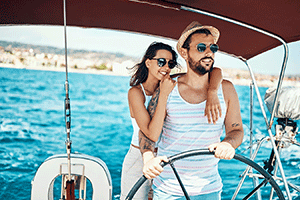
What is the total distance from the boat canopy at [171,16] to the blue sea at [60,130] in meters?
0.72

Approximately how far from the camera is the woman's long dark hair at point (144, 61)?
176cm

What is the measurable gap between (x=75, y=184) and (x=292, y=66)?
3998cm

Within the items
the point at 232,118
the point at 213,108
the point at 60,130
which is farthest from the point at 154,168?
the point at 60,130

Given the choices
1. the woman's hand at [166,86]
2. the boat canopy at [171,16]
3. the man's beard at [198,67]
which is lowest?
the woman's hand at [166,86]

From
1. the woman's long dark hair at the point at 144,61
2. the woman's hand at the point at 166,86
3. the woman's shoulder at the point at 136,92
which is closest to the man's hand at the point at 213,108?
the woman's hand at the point at 166,86

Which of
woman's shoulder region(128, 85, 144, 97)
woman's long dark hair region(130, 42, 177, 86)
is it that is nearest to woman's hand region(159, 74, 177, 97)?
woman's shoulder region(128, 85, 144, 97)

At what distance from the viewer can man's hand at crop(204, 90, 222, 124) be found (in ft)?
4.00

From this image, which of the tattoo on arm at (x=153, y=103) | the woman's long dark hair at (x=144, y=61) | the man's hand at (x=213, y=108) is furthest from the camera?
the woman's long dark hair at (x=144, y=61)

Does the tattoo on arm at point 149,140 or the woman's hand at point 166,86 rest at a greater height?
the woman's hand at point 166,86

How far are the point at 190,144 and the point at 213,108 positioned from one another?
0.17 metres

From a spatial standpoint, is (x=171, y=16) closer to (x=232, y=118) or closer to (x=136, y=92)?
(x=136, y=92)

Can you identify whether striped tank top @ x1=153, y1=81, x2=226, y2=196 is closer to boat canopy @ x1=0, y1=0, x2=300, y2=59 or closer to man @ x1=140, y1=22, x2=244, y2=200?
man @ x1=140, y1=22, x2=244, y2=200

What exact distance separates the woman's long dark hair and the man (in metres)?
0.42

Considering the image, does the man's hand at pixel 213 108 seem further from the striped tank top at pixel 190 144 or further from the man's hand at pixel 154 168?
the man's hand at pixel 154 168
